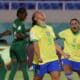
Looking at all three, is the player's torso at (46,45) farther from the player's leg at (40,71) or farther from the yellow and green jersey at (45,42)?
the player's leg at (40,71)

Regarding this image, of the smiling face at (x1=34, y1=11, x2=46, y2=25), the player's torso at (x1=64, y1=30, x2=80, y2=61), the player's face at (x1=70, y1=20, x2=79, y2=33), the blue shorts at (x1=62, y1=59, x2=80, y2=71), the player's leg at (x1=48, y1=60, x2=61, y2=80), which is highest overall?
the smiling face at (x1=34, y1=11, x2=46, y2=25)

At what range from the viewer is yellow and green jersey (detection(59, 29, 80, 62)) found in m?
8.97

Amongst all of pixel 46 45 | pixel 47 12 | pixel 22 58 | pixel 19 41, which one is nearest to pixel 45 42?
pixel 46 45

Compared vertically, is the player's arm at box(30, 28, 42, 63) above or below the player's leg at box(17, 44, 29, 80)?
above

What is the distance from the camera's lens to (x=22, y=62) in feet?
30.1

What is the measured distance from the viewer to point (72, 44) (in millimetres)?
8977

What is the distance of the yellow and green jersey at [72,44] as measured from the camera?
897 cm

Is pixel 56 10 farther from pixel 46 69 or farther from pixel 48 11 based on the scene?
pixel 46 69

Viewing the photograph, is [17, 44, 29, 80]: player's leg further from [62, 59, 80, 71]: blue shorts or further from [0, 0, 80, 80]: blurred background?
[0, 0, 80, 80]: blurred background

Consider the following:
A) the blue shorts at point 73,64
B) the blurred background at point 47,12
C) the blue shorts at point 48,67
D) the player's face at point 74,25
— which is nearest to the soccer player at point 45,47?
the blue shorts at point 48,67

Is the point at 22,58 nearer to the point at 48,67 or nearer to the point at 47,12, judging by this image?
the point at 48,67

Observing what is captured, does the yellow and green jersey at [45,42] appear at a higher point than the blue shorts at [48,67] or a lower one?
higher

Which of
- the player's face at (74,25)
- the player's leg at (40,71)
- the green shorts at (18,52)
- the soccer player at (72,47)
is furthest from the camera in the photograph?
the green shorts at (18,52)

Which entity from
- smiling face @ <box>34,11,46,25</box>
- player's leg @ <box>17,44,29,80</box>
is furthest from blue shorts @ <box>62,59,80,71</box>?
smiling face @ <box>34,11,46,25</box>
